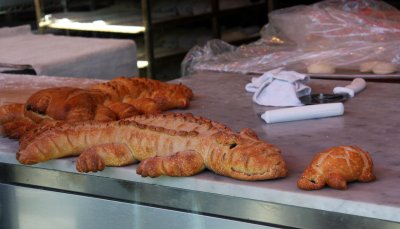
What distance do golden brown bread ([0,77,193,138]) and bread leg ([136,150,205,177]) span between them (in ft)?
0.95

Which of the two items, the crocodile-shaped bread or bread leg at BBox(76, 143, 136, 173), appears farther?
bread leg at BBox(76, 143, 136, 173)

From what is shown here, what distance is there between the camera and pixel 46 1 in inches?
156

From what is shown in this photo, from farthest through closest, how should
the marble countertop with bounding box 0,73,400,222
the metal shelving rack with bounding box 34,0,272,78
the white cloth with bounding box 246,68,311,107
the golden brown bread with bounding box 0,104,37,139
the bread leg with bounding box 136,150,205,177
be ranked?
the metal shelving rack with bounding box 34,0,272,78 → the white cloth with bounding box 246,68,311,107 → the golden brown bread with bounding box 0,104,37,139 → the bread leg with bounding box 136,150,205,177 → the marble countertop with bounding box 0,73,400,222

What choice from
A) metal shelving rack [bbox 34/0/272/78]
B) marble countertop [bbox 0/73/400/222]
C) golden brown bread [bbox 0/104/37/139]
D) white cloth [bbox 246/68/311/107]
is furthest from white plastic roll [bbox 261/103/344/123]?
metal shelving rack [bbox 34/0/272/78]

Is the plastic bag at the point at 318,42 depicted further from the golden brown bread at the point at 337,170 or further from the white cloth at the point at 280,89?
the golden brown bread at the point at 337,170

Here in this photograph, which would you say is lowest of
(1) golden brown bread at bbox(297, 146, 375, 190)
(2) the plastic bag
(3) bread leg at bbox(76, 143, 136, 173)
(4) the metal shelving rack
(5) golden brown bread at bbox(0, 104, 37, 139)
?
(4) the metal shelving rack

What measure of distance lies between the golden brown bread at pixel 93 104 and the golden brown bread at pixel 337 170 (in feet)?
1.77

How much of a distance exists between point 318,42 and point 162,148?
171cm

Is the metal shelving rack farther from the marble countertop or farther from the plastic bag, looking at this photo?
the marble countertop

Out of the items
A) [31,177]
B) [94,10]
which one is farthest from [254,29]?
[31,177]

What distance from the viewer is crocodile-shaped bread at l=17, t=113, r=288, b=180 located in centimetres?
122

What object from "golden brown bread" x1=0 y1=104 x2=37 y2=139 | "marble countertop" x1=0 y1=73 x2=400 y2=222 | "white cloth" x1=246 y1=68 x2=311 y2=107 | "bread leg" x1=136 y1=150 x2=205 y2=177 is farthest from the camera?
"white cloth" x1=246 y1=68 x2=311 y2=107

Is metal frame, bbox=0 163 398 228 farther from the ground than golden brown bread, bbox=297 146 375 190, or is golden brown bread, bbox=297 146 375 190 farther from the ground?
golden brown bread, bbox=297 146 375 190

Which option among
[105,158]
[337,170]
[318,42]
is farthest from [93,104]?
[318,42]
